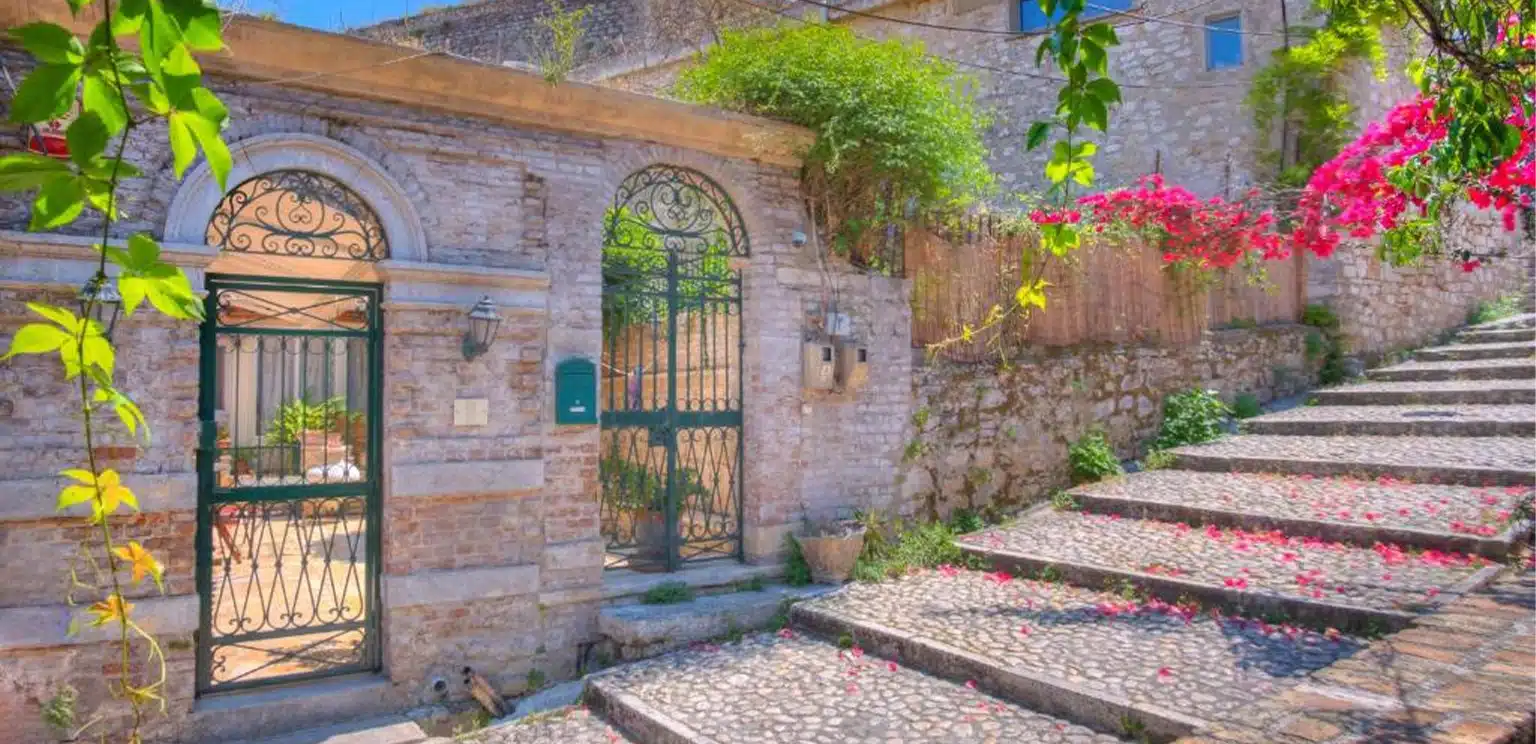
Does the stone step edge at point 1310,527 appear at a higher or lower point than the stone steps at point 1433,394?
lower

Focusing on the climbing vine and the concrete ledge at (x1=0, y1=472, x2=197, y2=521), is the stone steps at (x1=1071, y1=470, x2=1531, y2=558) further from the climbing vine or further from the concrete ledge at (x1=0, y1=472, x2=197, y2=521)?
the climbing vine

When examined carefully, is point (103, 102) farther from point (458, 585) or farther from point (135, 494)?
point (458, 585)

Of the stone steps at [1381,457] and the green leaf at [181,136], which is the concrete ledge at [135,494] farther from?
the stone steps at [1381,457]

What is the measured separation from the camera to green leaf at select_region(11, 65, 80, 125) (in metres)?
1.32

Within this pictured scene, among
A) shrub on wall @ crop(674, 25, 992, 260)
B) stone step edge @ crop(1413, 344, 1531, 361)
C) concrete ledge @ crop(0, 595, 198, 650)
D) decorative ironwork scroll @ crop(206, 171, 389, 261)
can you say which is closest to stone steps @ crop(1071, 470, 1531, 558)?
shrub on wall @ crop(674, 25, 992, 260)

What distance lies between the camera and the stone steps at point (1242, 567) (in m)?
5.35

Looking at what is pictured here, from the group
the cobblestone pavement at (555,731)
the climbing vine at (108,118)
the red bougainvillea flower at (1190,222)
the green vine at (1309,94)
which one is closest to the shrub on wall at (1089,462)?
the red bougainvillea flower at (1190,222)

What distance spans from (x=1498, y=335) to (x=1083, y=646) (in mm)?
10281

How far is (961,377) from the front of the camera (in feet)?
26.6

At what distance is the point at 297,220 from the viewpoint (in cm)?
564

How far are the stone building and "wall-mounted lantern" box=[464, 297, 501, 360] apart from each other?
2 cm

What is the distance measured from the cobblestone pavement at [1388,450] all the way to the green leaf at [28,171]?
29.1ft

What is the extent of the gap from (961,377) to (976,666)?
3.33m

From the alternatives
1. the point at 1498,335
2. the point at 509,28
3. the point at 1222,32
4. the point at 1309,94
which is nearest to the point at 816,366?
the point at 1309,94
